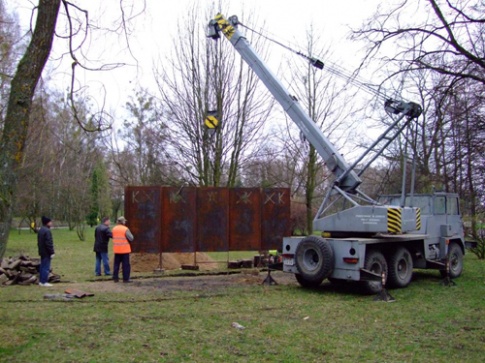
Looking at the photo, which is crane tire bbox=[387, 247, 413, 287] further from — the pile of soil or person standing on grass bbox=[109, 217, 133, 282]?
person standing on grass bbox=[109, 217, 133, 282]

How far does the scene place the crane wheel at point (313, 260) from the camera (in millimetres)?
11461

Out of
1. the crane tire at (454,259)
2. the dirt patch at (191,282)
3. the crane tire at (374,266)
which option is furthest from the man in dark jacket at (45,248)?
the crane tire at (454,259)

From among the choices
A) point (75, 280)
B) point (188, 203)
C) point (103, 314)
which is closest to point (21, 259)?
point (75, 280)

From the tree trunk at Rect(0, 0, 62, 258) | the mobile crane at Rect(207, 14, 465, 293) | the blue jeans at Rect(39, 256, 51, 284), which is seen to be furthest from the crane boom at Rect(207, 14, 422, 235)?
the tree trunk at Rect(0, 0, 62, 258)

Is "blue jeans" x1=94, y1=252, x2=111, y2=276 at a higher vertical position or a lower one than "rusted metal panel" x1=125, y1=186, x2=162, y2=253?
lower

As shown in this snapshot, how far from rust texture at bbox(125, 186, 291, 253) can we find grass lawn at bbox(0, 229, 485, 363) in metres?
3.03

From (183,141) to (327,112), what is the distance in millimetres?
7063

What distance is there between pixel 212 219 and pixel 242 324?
761 cm

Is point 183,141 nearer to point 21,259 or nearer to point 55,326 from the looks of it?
point 21,259

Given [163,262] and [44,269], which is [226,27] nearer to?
[163,262]

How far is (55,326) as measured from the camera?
792 centimetres

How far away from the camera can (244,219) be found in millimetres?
16141

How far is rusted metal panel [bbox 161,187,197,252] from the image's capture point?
50.7 feet

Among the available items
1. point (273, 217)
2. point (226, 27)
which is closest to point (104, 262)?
point (273, 217)
